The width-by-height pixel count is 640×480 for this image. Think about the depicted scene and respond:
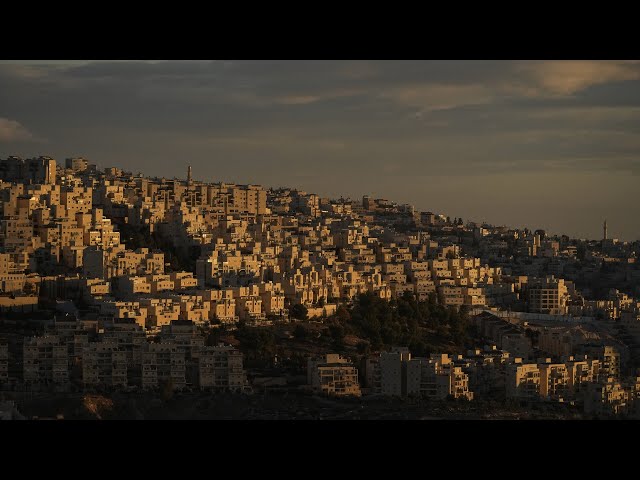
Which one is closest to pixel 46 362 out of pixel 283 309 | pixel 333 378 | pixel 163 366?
pixel 163 366

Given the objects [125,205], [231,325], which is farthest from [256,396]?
[125,205]

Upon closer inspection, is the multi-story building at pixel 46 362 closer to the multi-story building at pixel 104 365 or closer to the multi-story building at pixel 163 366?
the multi-story building at pixel 104 365

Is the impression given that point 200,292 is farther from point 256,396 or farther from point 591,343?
point 591,343

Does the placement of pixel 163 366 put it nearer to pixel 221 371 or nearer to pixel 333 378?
pixel 221 371

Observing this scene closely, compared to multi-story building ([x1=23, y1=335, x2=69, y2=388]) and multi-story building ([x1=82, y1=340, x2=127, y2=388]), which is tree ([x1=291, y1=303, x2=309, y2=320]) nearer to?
multi-story building ([x1=82, y1=340, x2=127, y2=388])

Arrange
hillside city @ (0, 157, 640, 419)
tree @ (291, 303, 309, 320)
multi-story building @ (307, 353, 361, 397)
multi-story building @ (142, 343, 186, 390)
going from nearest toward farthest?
hillside city @ (0, 157, 640, 419) → multi-story building @ (142, 343, 186, 390) → multi-story building @ (307, 353, 361, 397) → tree @ (291, 303, 309, 320)

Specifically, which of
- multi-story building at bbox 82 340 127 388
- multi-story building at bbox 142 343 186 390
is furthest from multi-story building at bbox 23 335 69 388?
multi-story building at bbox 142 343 186 390

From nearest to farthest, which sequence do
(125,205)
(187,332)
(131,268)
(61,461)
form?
(61,461)
(187,332)
(131,268)
(125,205)
